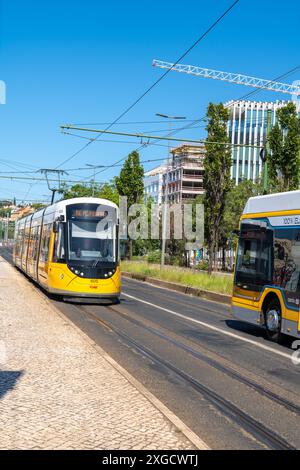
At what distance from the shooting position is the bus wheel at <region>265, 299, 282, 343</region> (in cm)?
1314

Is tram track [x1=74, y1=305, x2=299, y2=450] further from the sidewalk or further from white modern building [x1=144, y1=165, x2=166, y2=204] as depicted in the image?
white modern building [x1=144, y1=165, x2=166, y2=204]

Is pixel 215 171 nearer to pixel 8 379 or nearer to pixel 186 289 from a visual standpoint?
pixel 186 289

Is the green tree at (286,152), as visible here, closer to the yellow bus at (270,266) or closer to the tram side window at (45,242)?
the tram side window at (45,242)

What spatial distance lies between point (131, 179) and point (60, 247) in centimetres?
3360

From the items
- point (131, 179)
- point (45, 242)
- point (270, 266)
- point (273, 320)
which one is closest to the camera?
point (273, 320)

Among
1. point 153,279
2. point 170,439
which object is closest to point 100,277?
point 170,439

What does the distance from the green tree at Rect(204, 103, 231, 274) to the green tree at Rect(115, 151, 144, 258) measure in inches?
423

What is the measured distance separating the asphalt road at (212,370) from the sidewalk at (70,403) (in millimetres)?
450

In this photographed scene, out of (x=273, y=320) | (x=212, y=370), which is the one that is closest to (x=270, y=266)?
(x=273, y=320)

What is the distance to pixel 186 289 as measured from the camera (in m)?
30.3

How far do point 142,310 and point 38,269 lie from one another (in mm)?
6279

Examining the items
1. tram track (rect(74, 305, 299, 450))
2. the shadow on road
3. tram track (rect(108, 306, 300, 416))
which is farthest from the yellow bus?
the shadow on road

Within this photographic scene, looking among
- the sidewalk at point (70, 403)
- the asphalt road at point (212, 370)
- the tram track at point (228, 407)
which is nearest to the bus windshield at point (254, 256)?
the asphalt road at point (212, 370)
